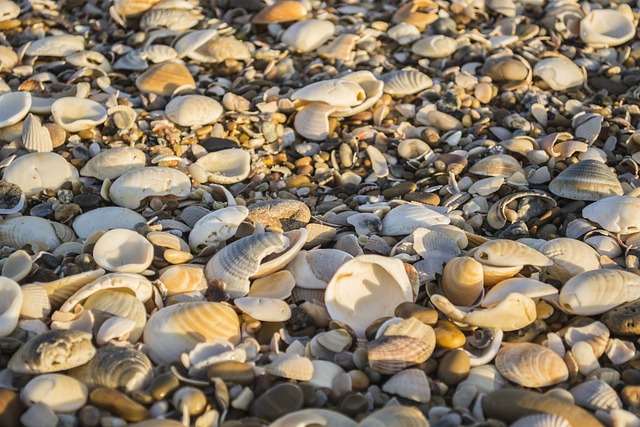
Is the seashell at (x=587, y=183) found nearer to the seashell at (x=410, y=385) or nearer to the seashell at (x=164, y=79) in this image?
the seashell at (x=410, y=385)

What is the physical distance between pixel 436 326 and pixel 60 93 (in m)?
2.93

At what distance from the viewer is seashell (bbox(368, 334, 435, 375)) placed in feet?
8.41

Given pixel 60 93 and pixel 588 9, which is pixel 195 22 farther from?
pixel 588 9

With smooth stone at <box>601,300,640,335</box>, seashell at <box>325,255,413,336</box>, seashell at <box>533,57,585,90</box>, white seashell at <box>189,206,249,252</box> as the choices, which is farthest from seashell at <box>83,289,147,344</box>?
seashell at <box>533,57,585,90</box>

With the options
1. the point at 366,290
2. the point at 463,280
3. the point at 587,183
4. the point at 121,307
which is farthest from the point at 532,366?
the point at 121,307

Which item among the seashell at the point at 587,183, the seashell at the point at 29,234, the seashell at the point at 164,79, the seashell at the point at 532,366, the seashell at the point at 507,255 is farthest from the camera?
the seashell at the point at 164,79

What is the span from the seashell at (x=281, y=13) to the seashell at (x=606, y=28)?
2.10 m

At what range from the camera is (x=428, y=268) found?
10.1ft

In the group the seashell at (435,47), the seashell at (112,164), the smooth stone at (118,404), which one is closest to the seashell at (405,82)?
the seashell at (435,47)

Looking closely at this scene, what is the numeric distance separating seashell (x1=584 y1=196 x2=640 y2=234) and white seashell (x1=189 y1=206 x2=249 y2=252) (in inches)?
66.0

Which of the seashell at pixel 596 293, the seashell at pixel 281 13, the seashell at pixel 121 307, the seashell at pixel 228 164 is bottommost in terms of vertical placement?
the seashell at pixel 228 164

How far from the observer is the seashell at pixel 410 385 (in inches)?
97.0

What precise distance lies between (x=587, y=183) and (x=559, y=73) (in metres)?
1.46

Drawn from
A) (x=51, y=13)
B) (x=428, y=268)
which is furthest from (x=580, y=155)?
(x=51, y=13)
